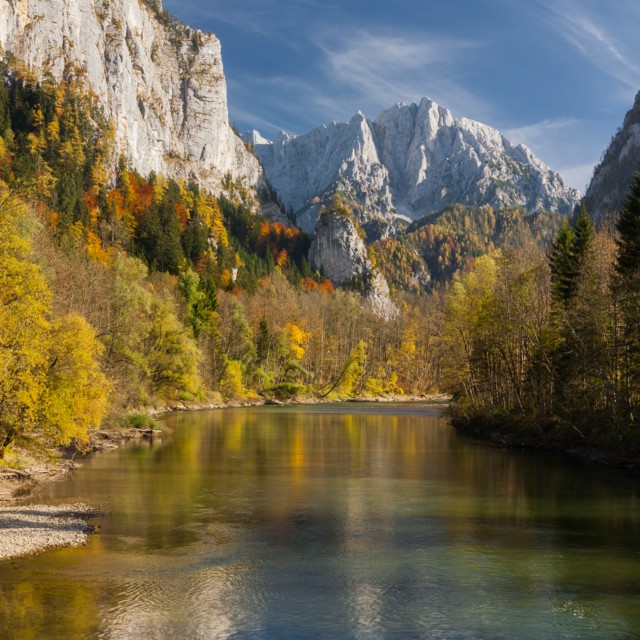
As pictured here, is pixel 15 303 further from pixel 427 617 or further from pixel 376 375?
pixel 376 375

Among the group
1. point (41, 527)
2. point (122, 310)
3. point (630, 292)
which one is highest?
point (122, 310)

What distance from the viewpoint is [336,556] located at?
22438mm

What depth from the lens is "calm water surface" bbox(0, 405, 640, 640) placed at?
54.4ft

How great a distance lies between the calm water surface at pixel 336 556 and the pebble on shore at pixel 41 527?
659 millimetres

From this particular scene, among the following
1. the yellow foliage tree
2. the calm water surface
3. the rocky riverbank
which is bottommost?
the calm water surface

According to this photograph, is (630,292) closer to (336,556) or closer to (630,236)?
(630,236)

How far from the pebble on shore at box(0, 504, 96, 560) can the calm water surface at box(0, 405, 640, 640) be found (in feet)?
2.16

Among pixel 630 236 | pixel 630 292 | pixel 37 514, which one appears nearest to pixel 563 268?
pixel 630 236

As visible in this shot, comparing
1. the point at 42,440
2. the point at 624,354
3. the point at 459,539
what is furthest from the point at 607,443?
the point at 42,440

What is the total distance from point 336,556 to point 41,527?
10.4 m

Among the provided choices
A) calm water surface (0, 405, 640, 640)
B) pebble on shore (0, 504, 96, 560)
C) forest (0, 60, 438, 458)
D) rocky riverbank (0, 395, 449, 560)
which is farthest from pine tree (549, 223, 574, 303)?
pebble on shore (0, 504, 96, 560)

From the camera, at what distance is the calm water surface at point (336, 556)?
16594 millimetres

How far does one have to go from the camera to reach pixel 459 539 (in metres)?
24.8

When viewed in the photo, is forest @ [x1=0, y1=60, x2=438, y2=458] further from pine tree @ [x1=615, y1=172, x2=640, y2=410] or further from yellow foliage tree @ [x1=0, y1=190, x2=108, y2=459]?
pine tree @ [x1=615, y1=172, x2=640, y2=410]
